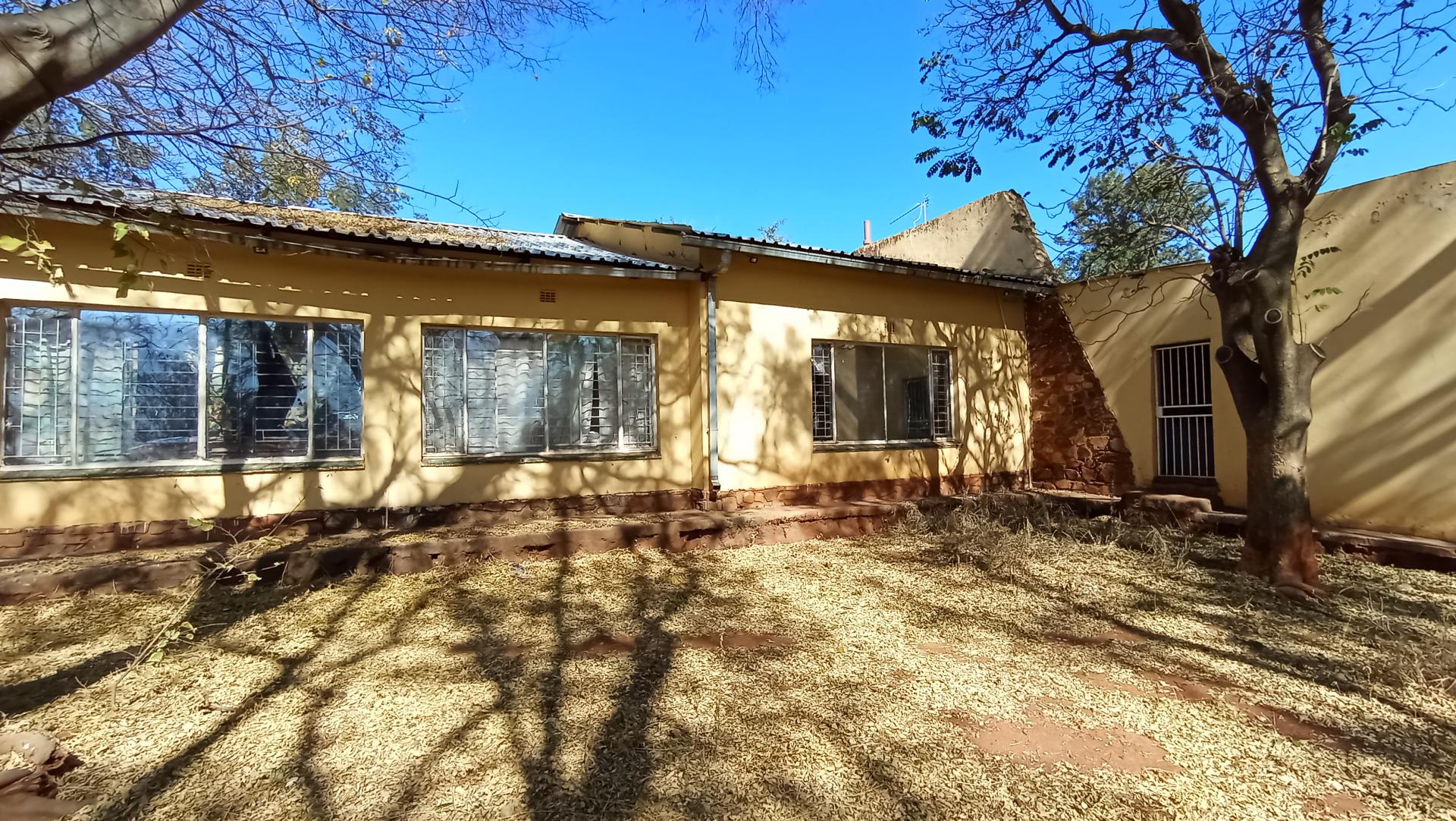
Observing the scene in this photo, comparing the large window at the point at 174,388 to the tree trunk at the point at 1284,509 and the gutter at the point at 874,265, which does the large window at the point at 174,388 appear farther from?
the tree trunk at the point at 1284,509

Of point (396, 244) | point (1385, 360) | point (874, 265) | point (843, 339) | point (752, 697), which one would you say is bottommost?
point (752, 697)

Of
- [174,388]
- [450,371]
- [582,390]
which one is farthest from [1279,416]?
[174,388]

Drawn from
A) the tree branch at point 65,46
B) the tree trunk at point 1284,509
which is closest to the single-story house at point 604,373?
the tree trunk at point 1284,509

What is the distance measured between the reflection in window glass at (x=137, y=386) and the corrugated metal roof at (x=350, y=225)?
3.76 feet

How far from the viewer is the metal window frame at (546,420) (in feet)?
23.0

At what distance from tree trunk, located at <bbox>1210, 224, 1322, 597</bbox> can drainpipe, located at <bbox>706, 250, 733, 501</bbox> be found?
5.03 m

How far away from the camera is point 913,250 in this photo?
42.3 ft

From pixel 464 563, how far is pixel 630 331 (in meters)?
3.27

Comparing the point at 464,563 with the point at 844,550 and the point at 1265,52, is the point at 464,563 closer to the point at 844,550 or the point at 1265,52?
the point at 844,550

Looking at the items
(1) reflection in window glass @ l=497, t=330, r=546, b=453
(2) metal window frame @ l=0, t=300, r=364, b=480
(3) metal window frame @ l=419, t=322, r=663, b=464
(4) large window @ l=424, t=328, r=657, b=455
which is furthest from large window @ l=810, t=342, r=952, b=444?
(2) metal window frame @ l=0, t=300, r=364, b=480

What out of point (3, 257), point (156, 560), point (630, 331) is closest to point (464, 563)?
point (156, 560)

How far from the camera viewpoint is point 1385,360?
673cm

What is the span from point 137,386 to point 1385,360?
12.5 m

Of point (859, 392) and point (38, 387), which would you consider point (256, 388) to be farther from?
point (859, 392)
